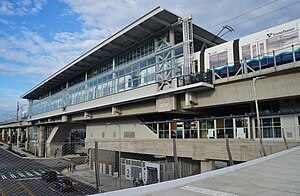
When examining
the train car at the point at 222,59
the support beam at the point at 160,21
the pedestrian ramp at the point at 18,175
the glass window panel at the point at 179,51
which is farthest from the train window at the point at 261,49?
the pedestrian ramp at the point at 18,175

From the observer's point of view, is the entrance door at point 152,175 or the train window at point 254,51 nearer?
the train window at point 254,51

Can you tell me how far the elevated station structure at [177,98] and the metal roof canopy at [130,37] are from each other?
12 centimetres

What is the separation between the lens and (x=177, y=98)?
22562 mm

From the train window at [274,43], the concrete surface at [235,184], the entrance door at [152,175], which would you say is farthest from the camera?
the entrance door at [152,175]

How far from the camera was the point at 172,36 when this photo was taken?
25500 mm

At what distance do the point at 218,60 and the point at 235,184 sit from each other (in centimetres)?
1594

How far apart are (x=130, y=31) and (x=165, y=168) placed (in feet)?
54.9

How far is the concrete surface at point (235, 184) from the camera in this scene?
195 inches

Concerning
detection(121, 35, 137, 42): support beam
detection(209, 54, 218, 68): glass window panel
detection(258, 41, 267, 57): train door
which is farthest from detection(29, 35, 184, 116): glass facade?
detection(258, 41, 267, 57): train door

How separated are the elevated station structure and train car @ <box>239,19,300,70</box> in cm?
49

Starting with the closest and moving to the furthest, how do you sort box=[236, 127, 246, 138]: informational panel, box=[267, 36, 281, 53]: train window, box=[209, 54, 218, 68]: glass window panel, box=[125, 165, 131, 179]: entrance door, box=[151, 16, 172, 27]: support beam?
box=[267, 36, 281, 53]: train window → box=[236, 127, 246, 138]: informational panel → box=[209, 54, 218, 68]: glass window panel → box=[151, 16, 172, 27]: support beam → box=[125, 165, 131, 179]: entrance door

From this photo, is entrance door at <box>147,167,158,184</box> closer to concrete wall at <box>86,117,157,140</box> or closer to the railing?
concrete wall at <box>86,117,157,140</box>

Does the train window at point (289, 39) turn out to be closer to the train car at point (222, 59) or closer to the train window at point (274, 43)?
the train window at point (274, 43)

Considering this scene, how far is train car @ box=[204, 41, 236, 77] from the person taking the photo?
62.4ft
